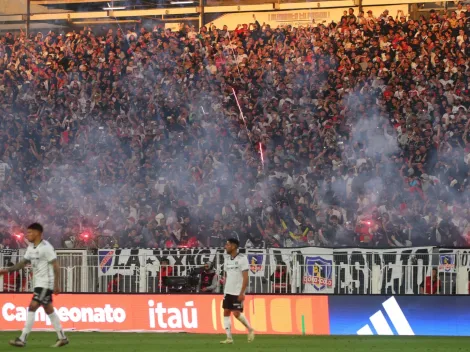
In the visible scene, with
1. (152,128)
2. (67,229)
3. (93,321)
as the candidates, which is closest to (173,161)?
(152,128)

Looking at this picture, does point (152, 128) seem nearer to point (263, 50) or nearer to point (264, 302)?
point (263, 50)

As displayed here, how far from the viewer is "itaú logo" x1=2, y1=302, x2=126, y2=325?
60.2ft

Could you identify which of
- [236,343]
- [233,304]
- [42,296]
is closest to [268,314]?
[233,304]

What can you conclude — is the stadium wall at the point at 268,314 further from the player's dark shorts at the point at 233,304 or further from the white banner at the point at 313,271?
the player's dark shorts at the point at 233,304

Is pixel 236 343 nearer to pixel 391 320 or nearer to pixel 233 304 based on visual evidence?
pixel 233 304

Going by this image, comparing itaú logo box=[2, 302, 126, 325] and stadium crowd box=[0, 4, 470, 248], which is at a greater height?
stadium crowd box=[0, 4, 470, 248]

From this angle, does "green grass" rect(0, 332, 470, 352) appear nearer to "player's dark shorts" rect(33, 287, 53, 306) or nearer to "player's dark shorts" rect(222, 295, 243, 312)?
"player's dark shorts" rect(222, 295, 243, 312)

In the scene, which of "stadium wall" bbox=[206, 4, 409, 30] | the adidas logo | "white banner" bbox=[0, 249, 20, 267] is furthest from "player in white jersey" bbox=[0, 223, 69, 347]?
"stadium wall" bbox=[206, 4, 409, 30]

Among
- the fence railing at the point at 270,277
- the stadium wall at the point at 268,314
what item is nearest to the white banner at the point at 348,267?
the fence railing at the point at 270,277

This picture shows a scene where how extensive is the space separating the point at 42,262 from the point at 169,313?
19.3 feet

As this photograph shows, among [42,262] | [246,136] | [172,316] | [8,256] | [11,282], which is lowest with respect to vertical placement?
[172,316]

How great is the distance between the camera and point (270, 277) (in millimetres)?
19344

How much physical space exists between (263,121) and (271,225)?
3393 millimetres

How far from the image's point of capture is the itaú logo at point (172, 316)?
18047 mm
